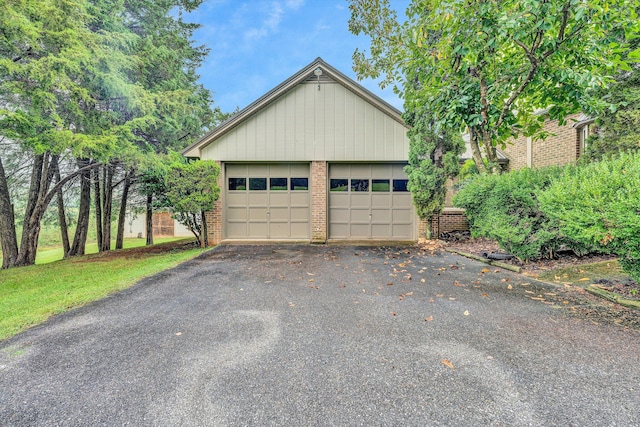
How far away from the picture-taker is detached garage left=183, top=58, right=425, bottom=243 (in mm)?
9672

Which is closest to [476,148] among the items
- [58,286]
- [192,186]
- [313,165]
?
[313,165]

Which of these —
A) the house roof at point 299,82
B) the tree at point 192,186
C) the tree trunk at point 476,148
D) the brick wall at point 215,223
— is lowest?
the brick wall at point 215,223

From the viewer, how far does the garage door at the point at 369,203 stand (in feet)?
32.8

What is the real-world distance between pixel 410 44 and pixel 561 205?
5.45 m

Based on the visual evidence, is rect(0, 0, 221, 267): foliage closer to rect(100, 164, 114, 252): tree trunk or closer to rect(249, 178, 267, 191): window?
rect(100, 164, 114, 252): tree trunk

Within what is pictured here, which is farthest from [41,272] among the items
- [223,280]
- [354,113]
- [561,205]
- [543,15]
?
[543,15]

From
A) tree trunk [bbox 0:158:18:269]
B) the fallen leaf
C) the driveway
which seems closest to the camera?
the driveway

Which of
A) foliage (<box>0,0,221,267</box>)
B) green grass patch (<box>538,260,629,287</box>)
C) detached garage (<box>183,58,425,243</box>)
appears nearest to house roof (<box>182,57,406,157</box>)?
detached garage (<box>183,58,425,243</box>)

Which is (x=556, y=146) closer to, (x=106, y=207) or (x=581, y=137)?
(x=581, y=137)

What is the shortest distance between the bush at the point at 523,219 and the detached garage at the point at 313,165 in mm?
3888

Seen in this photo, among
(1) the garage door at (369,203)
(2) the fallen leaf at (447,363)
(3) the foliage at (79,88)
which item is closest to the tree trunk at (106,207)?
(3) the foliage at (79,88)

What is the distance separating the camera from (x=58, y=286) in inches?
213

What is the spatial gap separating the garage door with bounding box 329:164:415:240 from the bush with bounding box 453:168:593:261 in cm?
395

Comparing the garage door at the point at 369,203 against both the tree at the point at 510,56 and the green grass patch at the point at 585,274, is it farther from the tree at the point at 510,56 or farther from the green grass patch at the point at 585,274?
the green grass patch at the point at 585,274
